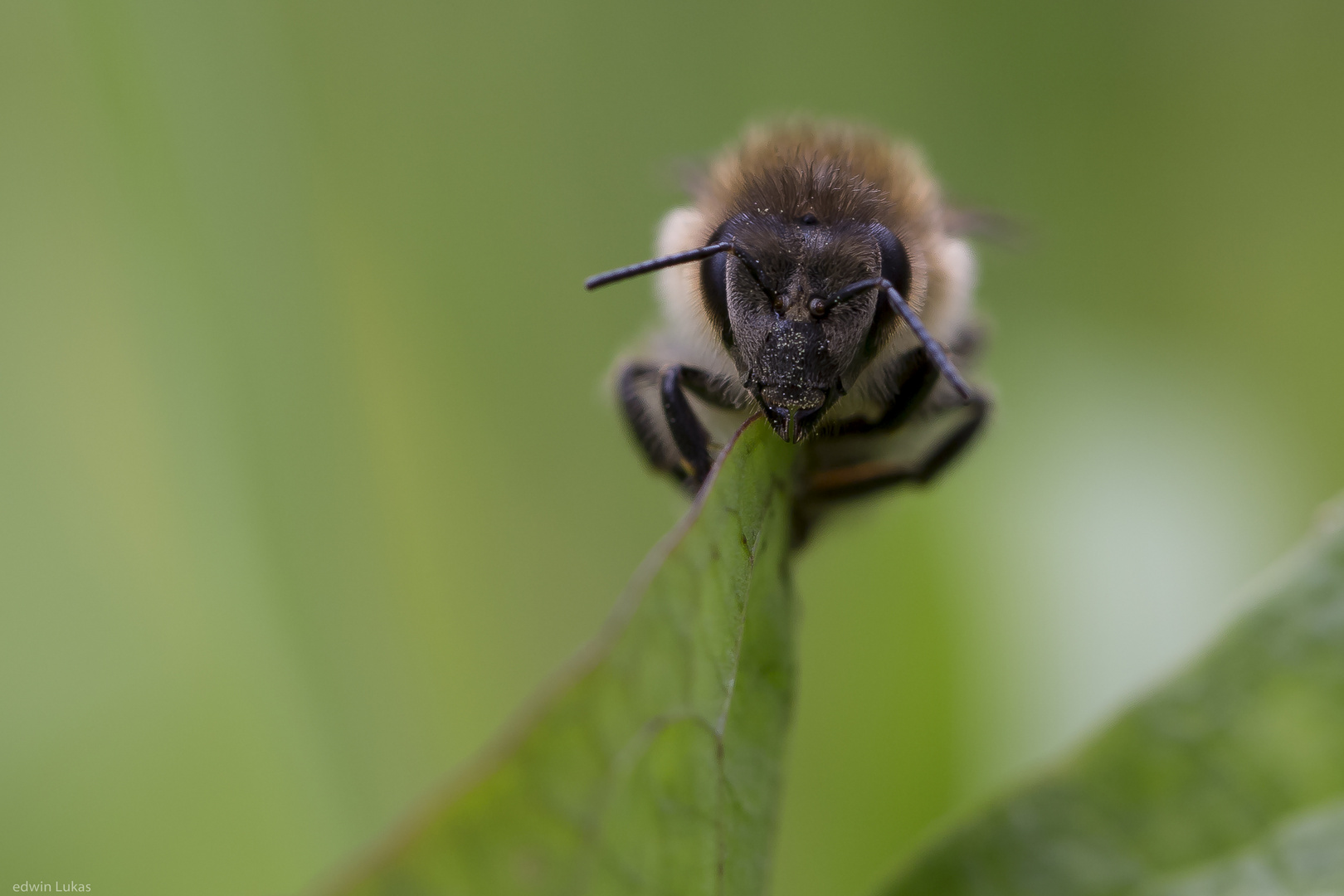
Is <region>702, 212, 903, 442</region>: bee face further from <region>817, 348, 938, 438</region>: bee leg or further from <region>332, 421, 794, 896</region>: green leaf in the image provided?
<region>332, 421, 794, 896</region>: green leaf

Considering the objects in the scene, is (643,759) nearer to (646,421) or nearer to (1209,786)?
(1209,786)

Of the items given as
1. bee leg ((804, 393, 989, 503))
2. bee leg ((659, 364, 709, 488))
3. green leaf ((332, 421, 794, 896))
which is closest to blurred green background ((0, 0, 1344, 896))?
bee leg ((804, 393, 989, 503))

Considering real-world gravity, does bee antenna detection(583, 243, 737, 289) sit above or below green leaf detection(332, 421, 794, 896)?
above

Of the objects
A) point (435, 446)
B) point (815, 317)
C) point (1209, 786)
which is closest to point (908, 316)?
point (815, 317)

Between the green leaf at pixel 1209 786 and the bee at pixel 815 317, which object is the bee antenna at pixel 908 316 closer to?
the bee at pixel 815 317

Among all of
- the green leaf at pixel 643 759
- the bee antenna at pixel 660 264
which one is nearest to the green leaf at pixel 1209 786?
the green leaf at pixel 643 759

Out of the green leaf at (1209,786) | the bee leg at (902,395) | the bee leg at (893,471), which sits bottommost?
the green leaf at (1209,786)
